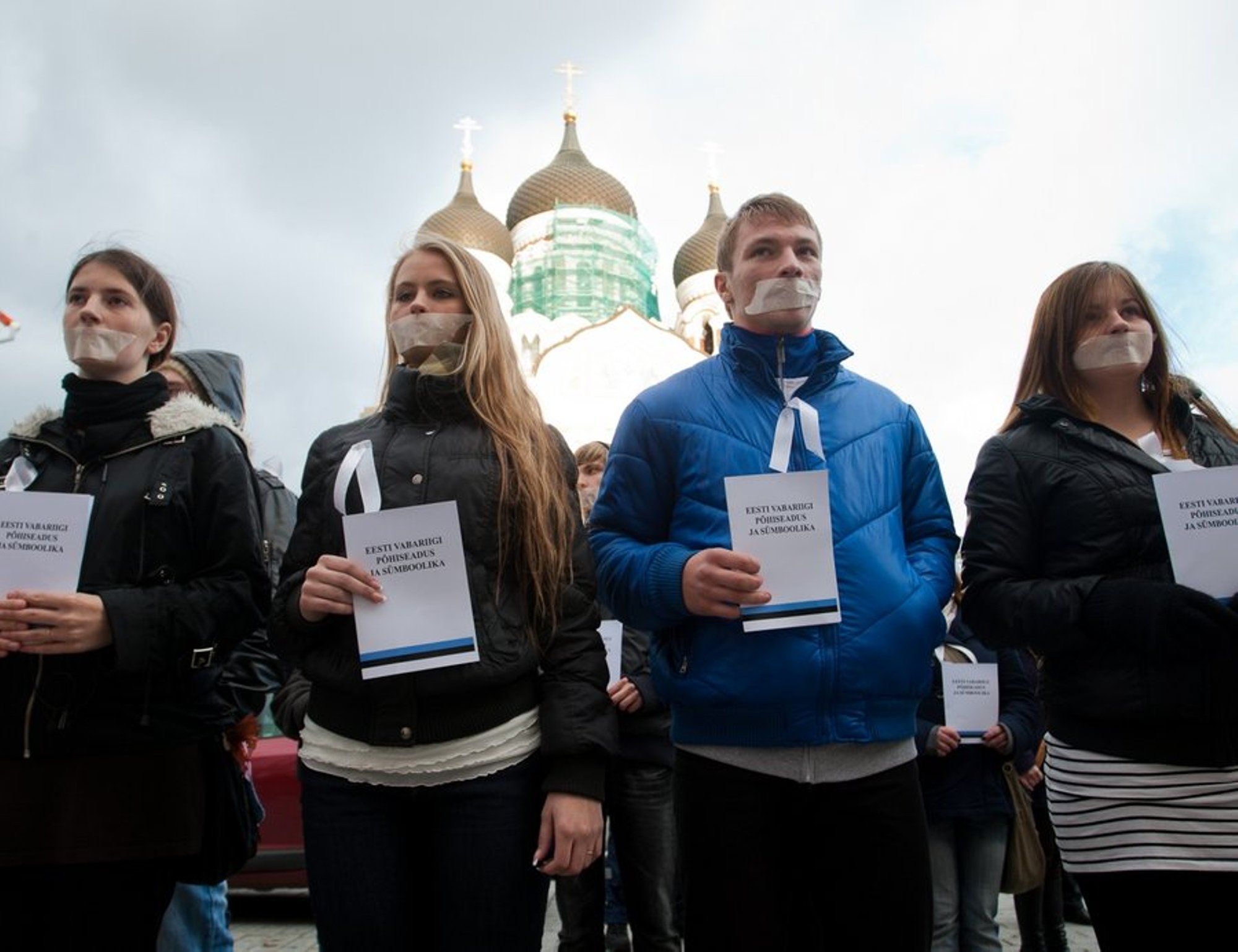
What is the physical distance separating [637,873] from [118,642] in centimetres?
232

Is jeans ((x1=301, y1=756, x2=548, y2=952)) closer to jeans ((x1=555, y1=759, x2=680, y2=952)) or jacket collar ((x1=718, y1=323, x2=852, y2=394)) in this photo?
jacket collar ((x1=718, y1=323, x2=852, y2=394))

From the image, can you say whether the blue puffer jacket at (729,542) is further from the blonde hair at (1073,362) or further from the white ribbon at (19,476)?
the white ribbon at (19,476)

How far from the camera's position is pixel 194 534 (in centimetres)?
225

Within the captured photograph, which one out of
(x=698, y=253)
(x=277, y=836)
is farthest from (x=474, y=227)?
(x=277, y=836)

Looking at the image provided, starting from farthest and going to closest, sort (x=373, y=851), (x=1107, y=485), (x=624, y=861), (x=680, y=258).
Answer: (x=680, y=258)
(x=624, y=861)
(x=1107, y=485)
(x=373, y=851)

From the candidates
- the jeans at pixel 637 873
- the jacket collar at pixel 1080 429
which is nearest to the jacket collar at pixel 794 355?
the jacket collar at pixel 1080 429

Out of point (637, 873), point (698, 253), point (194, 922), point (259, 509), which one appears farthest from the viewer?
point (698, 253)

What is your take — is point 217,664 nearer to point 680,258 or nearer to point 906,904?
point 906,904

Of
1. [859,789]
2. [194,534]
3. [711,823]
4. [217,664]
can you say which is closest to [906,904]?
[859,789]

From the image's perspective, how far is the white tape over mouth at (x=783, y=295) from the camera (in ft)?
7.43

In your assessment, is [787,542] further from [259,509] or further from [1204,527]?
[259,509]

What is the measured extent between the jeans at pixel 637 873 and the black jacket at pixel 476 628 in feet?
5.75

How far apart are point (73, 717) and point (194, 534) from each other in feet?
1.54

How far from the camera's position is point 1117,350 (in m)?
2.39
